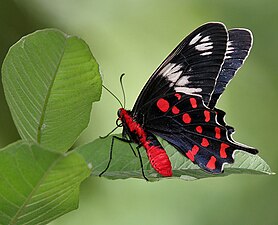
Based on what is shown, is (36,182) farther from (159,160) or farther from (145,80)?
(145,80)

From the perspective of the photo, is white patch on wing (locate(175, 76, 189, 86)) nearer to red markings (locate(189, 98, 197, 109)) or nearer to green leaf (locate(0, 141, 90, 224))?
red markings (locate(189, 98, 197, 109))

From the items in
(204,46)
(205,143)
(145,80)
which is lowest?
(145,80)

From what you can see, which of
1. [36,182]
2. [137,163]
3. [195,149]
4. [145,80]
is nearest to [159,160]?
[137,163]

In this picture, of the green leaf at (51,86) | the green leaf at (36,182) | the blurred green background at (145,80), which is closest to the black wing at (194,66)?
the green leaf at (51,86)

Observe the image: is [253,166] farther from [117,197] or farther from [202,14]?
[202,14]

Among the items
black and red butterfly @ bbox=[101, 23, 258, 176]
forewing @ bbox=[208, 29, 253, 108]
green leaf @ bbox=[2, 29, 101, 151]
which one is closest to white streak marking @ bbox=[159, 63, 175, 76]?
black and red butterfly @ bbox=[101, 23, 258, 176]

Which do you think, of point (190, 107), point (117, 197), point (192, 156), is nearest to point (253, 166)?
point (192, 156)
